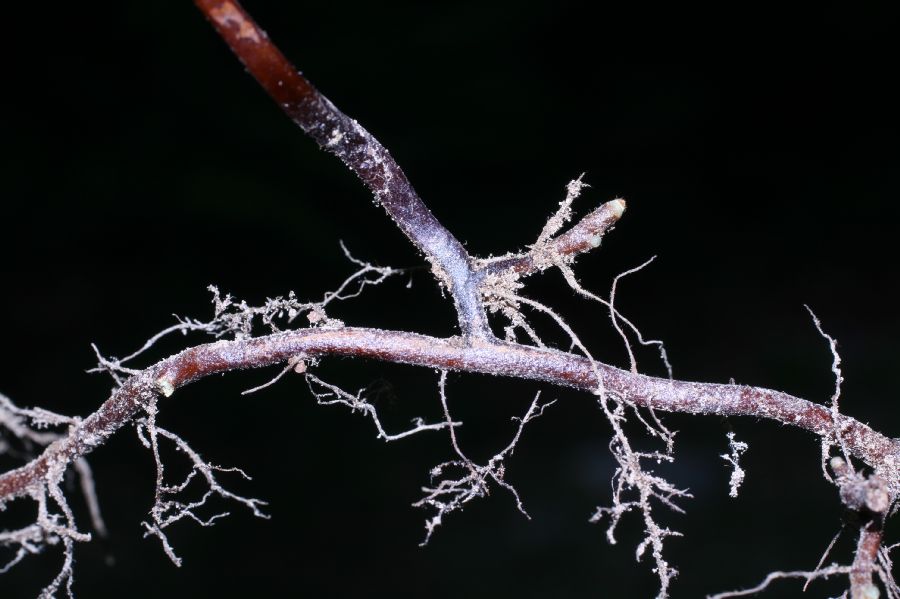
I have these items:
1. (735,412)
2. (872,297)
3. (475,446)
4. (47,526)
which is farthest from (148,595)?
(872,297)

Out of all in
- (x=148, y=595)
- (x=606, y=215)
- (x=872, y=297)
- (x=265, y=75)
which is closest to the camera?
(x=265, y=75)

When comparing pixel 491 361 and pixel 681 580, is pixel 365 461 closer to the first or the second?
pixel 681 580

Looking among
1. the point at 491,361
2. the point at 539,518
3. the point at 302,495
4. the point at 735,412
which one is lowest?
the point at 735,412

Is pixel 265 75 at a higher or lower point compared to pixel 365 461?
lower

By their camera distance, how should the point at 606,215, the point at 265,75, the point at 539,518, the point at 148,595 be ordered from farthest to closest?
1. the point at 539,518
2. the point at 148,595
3. the point at 606,215
4. the point at 265,75

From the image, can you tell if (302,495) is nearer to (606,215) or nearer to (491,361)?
(491,361)

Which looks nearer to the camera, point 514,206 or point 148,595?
point 148,595

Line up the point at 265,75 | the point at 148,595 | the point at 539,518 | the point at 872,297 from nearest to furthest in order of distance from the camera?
the point at 265,75 < the point at 148,595 < the point at 539,518 < the point at 872,297

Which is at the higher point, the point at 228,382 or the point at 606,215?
the point at 228,382

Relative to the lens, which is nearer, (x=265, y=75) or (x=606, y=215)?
(x=265, y=75)

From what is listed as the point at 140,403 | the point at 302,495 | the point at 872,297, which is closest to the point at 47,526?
the point at 140,403
